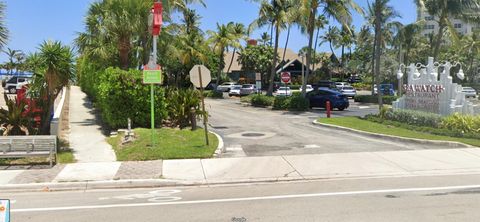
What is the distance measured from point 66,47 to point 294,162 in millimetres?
7651

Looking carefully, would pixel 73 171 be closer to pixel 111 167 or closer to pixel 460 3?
pixel 111 167

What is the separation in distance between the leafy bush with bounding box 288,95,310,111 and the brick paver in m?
20.1

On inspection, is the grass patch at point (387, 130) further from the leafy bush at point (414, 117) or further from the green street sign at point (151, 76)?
the green street sign at point (151, 76)

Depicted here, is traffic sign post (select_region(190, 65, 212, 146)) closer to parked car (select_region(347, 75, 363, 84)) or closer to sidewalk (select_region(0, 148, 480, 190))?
sidewalk (select_region(0, 148, 480, 190))

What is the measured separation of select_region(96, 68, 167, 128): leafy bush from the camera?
17703 millimetres

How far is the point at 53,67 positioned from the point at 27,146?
10.5ft

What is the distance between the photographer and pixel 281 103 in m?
33.3

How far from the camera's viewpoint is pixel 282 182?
35.6 feet

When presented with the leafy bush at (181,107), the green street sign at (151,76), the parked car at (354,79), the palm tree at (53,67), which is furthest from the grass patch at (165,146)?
the parked car at (354,79)

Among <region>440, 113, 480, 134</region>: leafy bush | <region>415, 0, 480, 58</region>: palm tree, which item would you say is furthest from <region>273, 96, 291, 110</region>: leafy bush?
Answer: <region>440, 113, 480, 134</region>: leafy bush

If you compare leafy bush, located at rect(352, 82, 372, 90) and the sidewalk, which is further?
leafy bush, located at rect(352, 82, 372, 90)

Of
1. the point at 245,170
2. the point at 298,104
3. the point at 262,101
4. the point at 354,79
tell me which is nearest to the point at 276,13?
the point at 262,101

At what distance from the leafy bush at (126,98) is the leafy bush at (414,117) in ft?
Result: 32.8

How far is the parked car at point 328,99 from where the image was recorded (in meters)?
33.6
